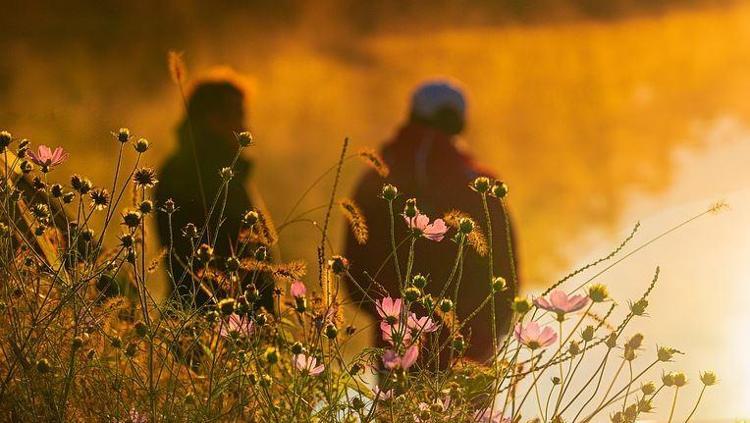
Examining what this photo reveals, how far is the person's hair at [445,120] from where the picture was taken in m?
5.29

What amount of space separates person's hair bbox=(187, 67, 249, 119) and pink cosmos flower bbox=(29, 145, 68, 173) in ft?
10.0

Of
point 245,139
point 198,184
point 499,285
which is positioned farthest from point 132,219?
point 198,184

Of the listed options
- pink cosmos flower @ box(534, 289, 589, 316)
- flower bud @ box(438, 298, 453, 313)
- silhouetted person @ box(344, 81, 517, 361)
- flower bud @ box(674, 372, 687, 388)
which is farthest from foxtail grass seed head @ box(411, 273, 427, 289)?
silhouetted person @ box(344, 81, 517, 361)

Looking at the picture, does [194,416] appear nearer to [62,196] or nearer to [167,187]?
[62,196]

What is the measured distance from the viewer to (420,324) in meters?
1.93

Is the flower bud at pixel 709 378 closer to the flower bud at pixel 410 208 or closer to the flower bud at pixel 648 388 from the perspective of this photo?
the flower bud at pixel 648 388

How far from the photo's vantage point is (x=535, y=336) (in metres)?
1.76

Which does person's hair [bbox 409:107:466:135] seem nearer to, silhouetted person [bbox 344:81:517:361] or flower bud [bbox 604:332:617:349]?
silhouetted person [bbox 344:81:517:361]

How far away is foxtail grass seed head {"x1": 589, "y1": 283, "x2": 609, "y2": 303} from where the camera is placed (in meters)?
1.69

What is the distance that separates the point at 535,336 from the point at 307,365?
41cm

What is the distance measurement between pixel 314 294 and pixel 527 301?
604mm

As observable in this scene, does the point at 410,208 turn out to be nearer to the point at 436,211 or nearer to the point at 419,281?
the point at 419,281

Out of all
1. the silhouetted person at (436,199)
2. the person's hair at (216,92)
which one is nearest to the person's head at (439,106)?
the silhouetted person at (436,199)

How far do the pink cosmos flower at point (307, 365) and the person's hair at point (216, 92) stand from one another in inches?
127
